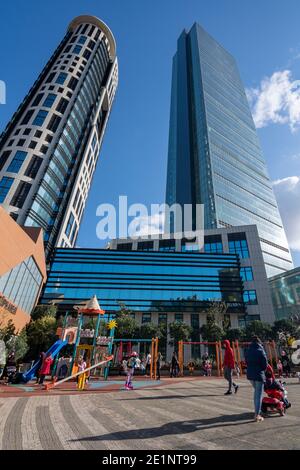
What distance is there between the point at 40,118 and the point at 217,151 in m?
67.4

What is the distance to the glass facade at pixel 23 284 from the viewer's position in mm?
23100

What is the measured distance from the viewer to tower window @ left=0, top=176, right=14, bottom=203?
47791 mm

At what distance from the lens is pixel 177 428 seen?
14.4 ft

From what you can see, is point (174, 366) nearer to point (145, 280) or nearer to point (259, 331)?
point (259, 331)

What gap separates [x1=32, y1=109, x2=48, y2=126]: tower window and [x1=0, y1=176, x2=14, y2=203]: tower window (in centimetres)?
1811

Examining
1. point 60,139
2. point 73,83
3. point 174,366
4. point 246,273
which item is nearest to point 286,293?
point 246,273

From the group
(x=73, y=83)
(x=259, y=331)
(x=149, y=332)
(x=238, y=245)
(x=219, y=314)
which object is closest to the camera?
(x=149, y=332)

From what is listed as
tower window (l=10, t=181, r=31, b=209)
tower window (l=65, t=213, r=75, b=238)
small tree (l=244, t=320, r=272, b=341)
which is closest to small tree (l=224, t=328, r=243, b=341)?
small tree (l=244, t=320, r=272, b=341)

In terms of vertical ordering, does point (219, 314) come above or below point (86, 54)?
below

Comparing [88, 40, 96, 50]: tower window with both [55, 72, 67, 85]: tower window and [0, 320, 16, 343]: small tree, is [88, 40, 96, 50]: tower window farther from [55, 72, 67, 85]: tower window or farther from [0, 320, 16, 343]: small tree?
[0, 320, 16, 343]: small tree
